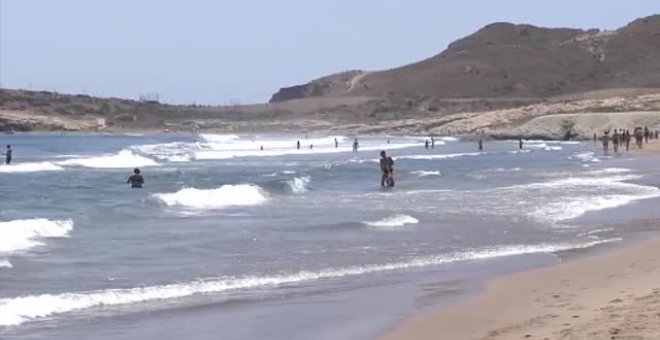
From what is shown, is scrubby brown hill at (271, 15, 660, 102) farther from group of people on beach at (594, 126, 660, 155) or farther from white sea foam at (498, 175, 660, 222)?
white sea foam at (498, 175, 660, 222)

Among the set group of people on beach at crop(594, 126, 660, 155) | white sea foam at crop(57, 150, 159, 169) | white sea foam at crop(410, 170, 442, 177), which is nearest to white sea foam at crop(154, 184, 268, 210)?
white sea foam at crop(410, 170, 442, 177)

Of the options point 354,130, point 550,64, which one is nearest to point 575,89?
point 550,64

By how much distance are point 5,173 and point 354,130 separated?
2960 inches

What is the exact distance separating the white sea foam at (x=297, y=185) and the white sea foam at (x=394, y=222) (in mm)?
11346

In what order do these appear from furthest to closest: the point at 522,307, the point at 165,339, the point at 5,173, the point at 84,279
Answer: the point at 5,173 → the point at 84,279 → the point at 522,307 → the point at 165,339

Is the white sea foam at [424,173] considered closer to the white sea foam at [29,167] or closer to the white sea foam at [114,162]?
the white sea foam at [114,162]

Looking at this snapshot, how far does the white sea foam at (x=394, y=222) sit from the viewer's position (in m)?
21.7

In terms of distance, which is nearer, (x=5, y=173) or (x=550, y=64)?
(x=5, y=173)

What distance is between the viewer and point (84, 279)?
1427cm

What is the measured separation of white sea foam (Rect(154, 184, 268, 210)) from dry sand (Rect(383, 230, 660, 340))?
14.5 metres

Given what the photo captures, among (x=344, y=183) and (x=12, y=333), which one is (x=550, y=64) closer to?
(x=344, y=183)

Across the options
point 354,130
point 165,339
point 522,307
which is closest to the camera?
point 165,339

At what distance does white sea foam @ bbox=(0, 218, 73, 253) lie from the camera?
18.2 m

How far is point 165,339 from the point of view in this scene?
10359 millimetres
